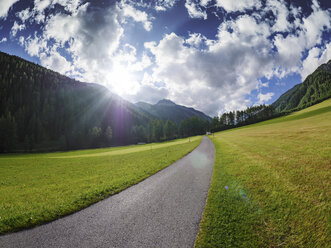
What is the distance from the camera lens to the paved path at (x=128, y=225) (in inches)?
156

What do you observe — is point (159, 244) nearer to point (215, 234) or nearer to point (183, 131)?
point (215, 234)

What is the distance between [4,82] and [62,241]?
23239cm

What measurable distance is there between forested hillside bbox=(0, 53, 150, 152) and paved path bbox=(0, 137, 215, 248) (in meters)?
107

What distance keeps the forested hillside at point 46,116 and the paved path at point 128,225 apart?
107 metres

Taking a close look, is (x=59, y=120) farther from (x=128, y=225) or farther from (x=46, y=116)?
(x=128, y=225)

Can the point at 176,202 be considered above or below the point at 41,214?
below

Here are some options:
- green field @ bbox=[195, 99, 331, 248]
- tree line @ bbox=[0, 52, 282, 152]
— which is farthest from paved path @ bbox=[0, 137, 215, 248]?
tree line @ bbox=[0, 52, 282, 152]

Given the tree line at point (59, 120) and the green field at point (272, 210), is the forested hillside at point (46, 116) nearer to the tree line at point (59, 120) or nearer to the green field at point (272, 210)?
the tree line at point (59, 120)

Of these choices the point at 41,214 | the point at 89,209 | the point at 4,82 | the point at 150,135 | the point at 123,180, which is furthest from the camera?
the point at 4,82

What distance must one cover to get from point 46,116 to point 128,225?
19021 cm

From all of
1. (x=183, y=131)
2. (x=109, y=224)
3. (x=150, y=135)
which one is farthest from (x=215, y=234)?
(x=183, y=131)

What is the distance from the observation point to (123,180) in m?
9.59

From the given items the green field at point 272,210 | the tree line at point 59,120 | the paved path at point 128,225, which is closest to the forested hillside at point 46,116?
the tree line at point 59,120

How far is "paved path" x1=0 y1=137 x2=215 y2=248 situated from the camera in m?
3.96
